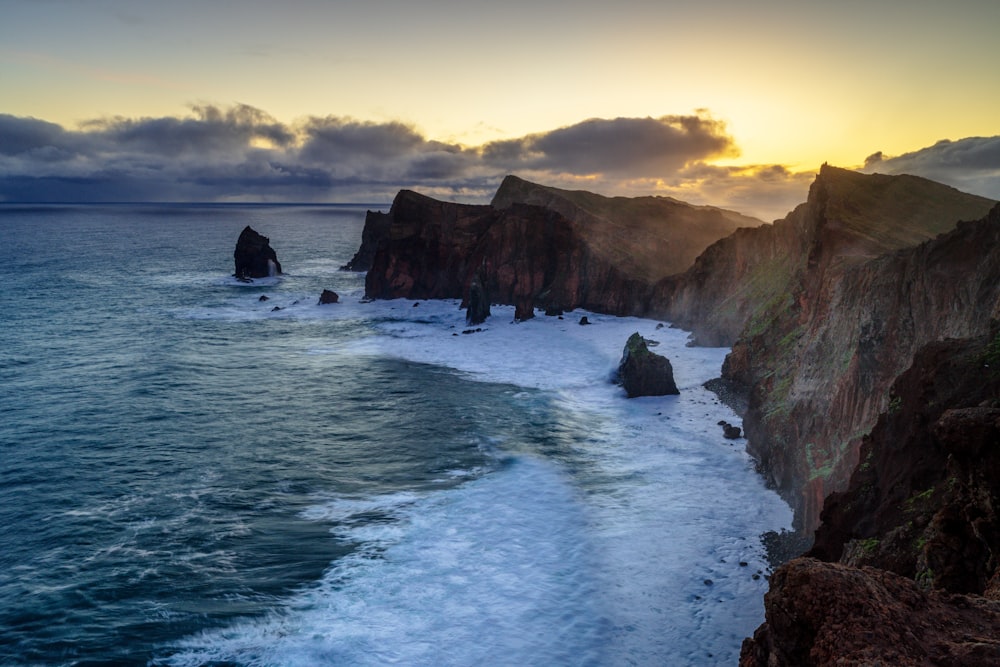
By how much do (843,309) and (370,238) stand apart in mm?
108472

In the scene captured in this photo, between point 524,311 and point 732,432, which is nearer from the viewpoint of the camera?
point 732,432

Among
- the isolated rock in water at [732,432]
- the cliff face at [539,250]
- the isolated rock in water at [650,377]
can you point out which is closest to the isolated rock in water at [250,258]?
the cliff face at [539,250]

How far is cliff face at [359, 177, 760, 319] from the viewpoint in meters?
78.8

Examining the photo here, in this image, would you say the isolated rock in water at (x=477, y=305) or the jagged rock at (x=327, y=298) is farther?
the jagged rock at (x=327, y=298)

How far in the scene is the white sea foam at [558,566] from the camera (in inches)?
667

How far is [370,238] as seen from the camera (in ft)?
410

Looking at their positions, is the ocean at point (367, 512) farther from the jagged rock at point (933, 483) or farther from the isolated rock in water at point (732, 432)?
the jagged rock at point (933, 483)

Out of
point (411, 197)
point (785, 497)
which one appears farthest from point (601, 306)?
point (785, 497)

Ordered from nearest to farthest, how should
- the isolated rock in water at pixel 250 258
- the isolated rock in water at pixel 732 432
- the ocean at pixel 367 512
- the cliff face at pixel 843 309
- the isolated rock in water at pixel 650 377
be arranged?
the ocean at pixel 367 512 < the cliff face at pixel 843 309 < the isolated rock in water at pixel 732 432 < the isolated rock in water at pixel 650 377 < the isolated rock in water at pixel 250 258

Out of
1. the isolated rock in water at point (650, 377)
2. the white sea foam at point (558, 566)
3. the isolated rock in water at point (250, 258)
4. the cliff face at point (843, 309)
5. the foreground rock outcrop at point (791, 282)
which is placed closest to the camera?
the white sea foam at point (558, 566)

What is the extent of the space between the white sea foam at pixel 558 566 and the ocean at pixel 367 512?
95mm

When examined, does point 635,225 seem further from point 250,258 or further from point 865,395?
point 865,395

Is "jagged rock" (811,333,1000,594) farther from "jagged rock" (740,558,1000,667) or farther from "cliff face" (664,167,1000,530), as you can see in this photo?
"cliff face" (664,167,1000,530)

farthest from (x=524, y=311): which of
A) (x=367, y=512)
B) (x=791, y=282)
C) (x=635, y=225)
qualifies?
(x=367, y=512)
